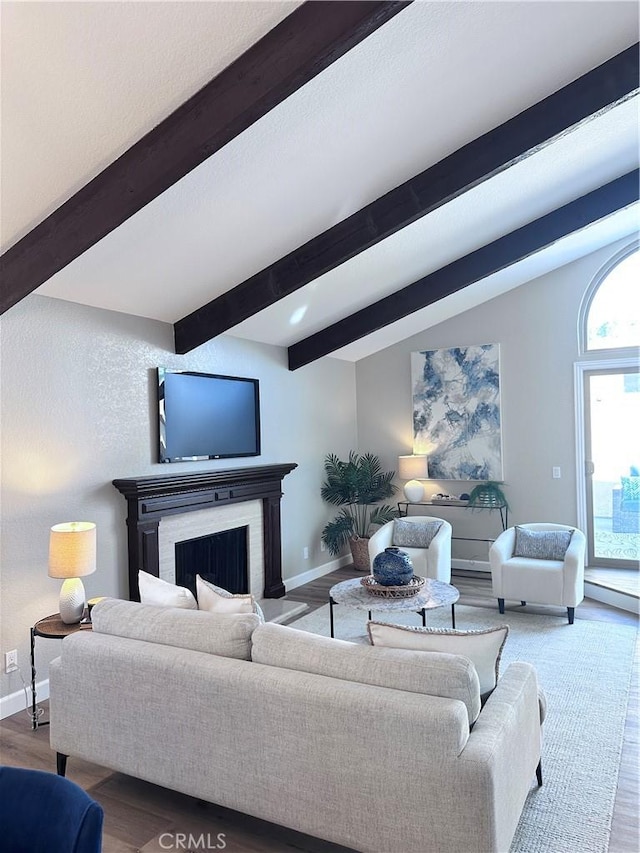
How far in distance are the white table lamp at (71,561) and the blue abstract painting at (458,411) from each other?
171 inches

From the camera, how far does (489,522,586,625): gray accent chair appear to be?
4590 mm

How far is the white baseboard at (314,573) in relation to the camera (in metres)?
6.01

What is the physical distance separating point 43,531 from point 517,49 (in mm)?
3582

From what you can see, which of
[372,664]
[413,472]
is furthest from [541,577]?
[372,664]

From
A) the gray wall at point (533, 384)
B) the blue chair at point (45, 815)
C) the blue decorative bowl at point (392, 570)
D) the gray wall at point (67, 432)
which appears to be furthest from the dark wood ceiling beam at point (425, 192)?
the blue chair at point (45, 815)

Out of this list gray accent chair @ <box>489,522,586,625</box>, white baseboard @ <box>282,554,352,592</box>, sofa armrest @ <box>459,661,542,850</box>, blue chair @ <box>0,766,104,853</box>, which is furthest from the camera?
white baseboard @ <box>282,554,352,592</box>

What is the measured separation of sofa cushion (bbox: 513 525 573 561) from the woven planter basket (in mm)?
1862

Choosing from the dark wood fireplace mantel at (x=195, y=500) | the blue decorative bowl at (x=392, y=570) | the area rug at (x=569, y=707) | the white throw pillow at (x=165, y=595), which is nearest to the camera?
the area rug at (x=569, y=707)

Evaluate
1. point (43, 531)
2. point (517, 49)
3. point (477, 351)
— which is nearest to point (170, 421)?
point (43, 531)

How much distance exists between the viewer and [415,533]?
555 centimetres

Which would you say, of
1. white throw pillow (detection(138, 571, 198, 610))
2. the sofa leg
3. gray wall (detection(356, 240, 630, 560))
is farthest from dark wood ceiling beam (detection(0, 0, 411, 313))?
gray wall (detection(356, 240, 630, 560))

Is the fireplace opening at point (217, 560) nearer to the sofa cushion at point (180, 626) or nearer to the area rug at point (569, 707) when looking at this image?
the area rug at point (569, 707)

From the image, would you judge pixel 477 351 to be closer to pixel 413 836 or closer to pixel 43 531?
pixel 43 531

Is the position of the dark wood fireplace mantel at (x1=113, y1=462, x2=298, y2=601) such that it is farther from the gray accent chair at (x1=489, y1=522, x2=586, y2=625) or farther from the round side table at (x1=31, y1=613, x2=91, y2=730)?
the gray accent chair at (x1=489, y1=522, x2=586, y2=625)
